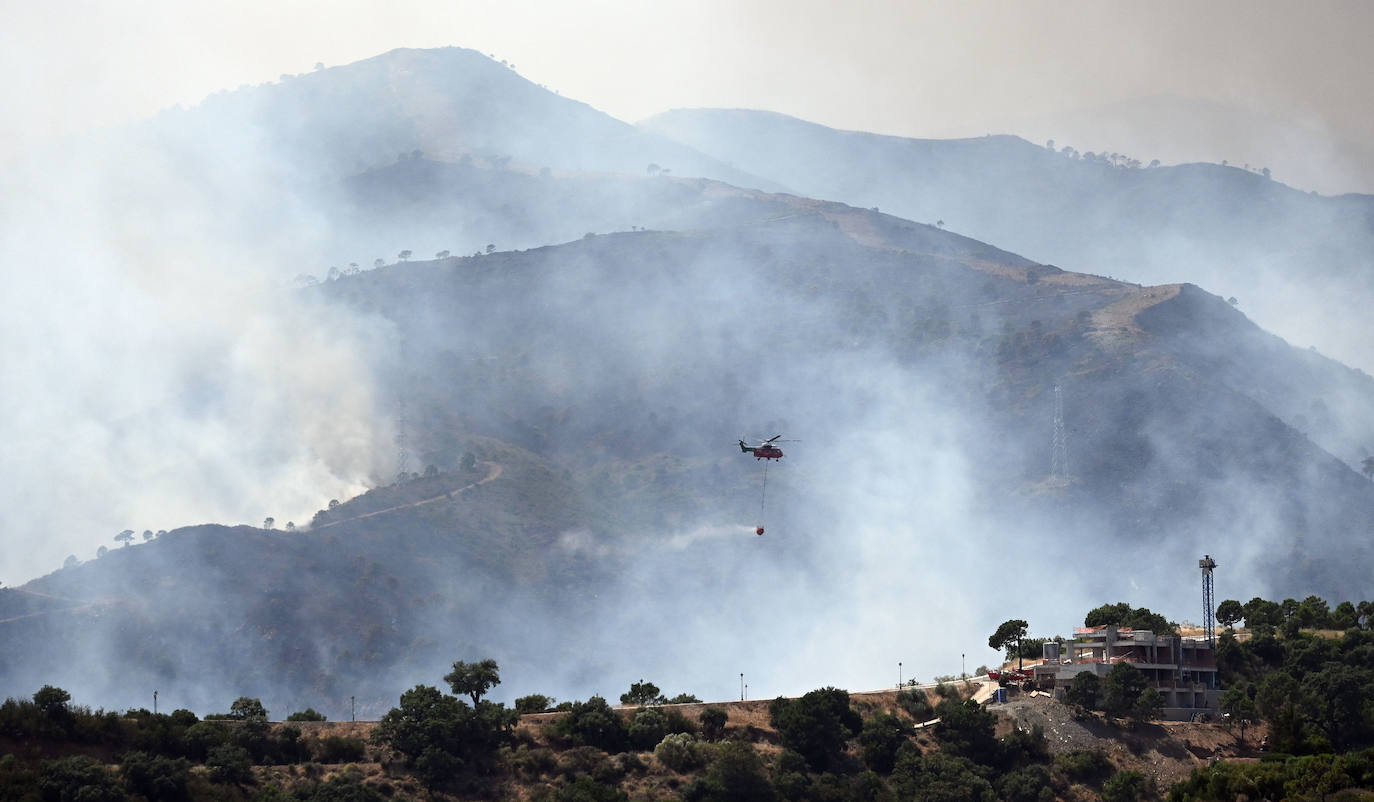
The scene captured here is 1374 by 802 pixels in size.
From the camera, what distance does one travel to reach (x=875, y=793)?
112m

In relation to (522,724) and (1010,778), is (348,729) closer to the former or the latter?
(522,724)

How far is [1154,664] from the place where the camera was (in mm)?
128250

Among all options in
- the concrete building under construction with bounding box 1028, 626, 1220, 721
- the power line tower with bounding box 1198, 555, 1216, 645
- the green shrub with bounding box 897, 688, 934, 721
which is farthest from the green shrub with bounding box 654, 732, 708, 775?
the power line tower with bounding box 1198, 555, 1216, 645

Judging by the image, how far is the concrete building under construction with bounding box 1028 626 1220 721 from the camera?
12688cm

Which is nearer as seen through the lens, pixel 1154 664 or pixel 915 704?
pixel 915 704

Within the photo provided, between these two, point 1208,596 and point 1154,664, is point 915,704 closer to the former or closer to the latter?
point 1154,664

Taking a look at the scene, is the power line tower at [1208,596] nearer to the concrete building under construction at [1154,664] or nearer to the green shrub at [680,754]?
the concrete building under construction at [1154,664]

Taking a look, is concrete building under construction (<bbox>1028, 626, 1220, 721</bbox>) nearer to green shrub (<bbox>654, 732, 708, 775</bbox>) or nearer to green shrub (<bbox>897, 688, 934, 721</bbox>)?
green shrub (<bbox>897, 688, 934, 721</bbox>)

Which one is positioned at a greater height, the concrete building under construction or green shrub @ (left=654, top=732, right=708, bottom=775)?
the concrete building under construction

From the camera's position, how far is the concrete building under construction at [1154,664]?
12688cm

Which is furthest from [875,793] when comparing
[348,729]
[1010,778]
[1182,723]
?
[348,729]

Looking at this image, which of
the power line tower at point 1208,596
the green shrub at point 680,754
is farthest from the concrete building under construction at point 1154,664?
the green shrub at point 680,754

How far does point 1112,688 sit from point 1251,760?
12.5 m

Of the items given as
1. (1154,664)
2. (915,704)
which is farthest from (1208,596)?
(915,704)
